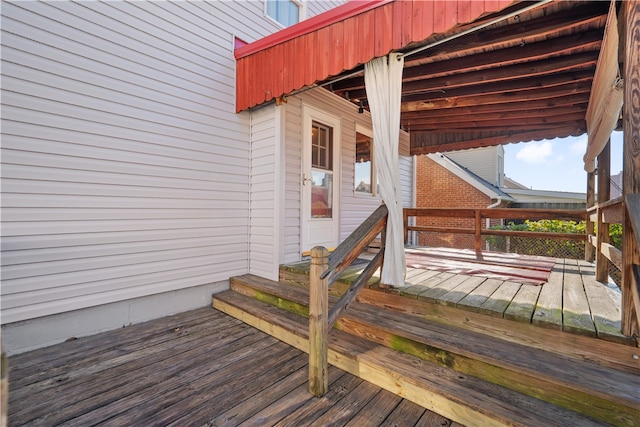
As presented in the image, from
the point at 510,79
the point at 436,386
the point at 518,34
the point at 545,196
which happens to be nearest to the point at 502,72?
the point at 510,79

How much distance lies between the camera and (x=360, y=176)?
5164 mm

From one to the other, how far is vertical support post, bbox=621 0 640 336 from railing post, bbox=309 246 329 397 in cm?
173

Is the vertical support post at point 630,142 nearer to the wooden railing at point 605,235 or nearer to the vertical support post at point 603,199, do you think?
the wooden railing at point 605,235

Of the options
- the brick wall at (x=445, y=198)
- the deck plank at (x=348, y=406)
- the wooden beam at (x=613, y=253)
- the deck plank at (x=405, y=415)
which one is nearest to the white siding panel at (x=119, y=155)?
the deck plank at (x=348, y=406)

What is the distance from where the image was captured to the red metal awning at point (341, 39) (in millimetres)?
2049

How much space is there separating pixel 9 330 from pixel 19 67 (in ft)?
7.06

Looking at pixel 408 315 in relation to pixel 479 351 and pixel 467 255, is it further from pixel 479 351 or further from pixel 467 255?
pixel 467 255

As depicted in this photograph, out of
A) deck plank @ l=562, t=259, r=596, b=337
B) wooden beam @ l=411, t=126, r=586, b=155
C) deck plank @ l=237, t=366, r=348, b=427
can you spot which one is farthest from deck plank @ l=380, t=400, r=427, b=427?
wooden beam @ l=411, t=126, r=586, b=155

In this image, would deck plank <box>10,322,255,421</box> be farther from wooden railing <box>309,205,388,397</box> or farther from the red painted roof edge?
the red painted roof edge

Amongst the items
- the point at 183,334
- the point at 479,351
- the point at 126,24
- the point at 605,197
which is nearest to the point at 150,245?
the point at 183,334

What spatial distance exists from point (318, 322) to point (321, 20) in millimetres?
Result: 2660

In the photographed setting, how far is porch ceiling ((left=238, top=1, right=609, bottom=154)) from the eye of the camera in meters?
2.21

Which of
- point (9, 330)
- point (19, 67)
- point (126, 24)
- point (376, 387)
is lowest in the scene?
point (376, 387)

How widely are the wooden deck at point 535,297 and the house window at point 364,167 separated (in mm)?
2243
